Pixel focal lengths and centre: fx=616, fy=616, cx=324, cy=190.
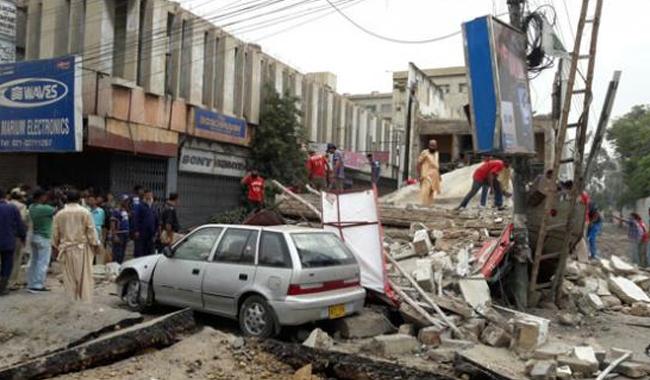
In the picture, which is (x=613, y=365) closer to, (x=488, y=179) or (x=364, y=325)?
(x=364, y=325)

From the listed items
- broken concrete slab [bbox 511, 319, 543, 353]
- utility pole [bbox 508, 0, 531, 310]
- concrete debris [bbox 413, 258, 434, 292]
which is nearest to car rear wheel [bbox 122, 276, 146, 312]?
concrete debris [bbox 413, 258, 434, 292]

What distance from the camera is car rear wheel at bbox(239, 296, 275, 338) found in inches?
285

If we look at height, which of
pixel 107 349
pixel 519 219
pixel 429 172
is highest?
pixel 429 172

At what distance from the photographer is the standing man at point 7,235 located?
8.64 metres

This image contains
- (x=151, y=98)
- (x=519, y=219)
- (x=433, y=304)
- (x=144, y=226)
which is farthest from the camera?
(x=151, y=98)

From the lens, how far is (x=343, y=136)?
2850cm

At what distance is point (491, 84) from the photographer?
9.97 meters

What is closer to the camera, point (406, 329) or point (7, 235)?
point (406, 329)

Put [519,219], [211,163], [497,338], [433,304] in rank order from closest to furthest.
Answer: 1. [497,338]
2. [433,304]
3. [519,219]
4. [211,163]

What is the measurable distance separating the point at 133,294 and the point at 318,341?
132 inches

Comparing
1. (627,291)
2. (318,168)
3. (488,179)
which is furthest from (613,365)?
(318,168)

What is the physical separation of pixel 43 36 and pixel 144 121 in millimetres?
3458

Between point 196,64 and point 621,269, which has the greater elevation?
point 196,64

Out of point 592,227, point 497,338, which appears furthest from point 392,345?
point 592,227
